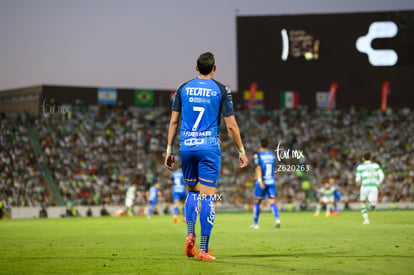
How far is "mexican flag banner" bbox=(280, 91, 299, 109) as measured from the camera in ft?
185

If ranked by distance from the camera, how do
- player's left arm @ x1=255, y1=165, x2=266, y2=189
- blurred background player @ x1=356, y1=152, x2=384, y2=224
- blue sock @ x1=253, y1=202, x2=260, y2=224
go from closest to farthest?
1. player's left arm @ x1=255, y1=165, x2=266, y2=189
2. blue sock @ x1=253, y1=202, x2=260, y2=224
3. blurred background player @ x1=356, y1=152, x2=384, y2=224

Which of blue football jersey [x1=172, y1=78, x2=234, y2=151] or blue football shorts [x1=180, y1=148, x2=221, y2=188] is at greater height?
blue football jersey [x1=172, y1=78, x2=234, y2=151]

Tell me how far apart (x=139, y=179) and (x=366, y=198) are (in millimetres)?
24872

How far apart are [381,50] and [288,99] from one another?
9449mm

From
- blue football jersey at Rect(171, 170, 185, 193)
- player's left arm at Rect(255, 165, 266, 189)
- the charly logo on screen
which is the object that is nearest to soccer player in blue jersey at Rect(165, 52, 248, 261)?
player's left arm at Rect(255, 165, 266, 189)

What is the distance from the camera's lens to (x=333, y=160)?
4978cm

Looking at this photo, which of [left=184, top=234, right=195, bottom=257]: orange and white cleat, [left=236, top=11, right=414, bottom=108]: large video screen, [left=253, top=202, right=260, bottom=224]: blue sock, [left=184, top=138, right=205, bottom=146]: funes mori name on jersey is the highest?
[left=236, top=11, right=414, bottom=108]: large video screen

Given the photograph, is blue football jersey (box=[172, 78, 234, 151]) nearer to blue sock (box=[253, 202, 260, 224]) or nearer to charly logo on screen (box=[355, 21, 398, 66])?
blue sock (box=[253, 202, 260, 224])

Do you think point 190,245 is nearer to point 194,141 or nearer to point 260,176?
point 194,141

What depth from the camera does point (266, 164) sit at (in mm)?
19953

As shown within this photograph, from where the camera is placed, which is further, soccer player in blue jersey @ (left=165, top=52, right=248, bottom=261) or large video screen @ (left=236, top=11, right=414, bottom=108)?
large video screen @ (left=236, top=11, right=414, bottom=108)

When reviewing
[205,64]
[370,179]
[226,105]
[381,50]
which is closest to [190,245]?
[226,105]

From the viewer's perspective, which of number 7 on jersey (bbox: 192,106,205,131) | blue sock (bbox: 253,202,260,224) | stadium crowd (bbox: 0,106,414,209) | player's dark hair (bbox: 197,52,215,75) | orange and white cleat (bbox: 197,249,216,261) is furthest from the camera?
stadium crowd (bbox: 0,106,414,209)

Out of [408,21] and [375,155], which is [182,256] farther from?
[408,21]
